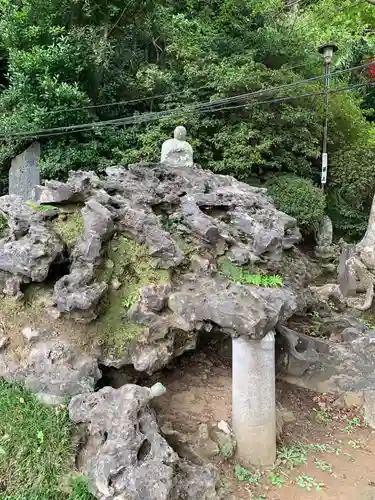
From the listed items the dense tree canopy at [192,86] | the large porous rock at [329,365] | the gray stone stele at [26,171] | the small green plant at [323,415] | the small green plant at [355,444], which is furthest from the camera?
the gray stone stele at [26,171]

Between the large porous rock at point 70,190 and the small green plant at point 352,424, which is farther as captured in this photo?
the small green plant at point 352,424

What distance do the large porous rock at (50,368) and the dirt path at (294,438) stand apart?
107cm

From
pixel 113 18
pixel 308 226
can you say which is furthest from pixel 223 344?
pixel 113 18

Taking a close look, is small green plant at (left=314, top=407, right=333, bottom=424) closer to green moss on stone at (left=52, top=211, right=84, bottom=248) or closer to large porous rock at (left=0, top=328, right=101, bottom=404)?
large porous rock at (left=0, top=328, right=101, bottom=404)

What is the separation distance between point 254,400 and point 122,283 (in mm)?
1921

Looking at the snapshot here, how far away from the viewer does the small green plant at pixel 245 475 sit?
14.3 feet

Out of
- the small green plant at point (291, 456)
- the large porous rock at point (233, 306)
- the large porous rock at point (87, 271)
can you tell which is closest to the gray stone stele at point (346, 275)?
the large porous rock at point (233, 306)

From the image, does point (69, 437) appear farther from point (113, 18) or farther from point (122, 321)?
point (113, 18)

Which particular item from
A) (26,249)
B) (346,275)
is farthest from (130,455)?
(346,275)

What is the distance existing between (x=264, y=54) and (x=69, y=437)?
1101cm

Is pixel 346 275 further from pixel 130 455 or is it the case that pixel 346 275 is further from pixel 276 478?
pixel 130 455

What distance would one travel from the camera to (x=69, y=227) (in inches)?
204

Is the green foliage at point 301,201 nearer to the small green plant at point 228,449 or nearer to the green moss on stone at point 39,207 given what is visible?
→ the green moss on stone at point 39,207

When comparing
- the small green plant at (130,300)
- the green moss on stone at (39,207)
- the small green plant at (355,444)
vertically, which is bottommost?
the small green plant at (355,444)
